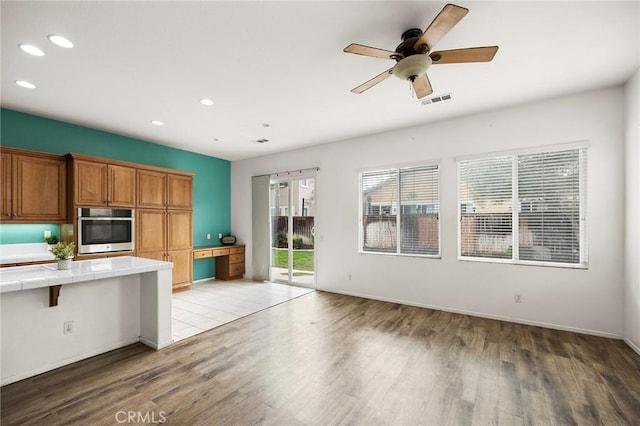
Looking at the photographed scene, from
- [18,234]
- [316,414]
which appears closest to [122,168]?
[18,234]

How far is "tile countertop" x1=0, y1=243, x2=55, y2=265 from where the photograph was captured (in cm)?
355

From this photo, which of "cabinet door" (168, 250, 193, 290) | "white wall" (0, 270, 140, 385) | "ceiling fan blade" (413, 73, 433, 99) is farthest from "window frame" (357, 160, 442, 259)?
"white wall" (0, 270, 140, 385)

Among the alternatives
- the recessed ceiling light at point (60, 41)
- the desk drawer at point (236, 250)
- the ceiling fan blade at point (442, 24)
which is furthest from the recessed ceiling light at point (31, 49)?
the desk drawer at point (236, 250)

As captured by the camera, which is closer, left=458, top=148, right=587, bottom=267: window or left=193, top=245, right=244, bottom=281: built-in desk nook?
left=458, top=148, right=587, bottom=267: window

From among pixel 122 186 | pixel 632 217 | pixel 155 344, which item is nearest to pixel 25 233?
pixel 122 186

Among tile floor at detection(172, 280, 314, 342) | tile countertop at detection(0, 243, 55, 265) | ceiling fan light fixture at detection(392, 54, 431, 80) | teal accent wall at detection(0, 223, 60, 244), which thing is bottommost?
tile floor at detection(172, 280, 314, 342)

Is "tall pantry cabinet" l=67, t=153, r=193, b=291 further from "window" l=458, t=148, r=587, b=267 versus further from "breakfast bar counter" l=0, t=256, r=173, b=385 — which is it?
"window" l=458, t=148, r=587, b=267

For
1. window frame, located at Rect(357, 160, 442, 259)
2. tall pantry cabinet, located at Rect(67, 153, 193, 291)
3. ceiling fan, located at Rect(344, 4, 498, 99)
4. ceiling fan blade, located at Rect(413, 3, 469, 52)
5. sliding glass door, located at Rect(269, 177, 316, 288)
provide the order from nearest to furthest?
1. ceiling fan blade, located at Rect(413, 3, 469, 52)
2. ceiling fan, located at Rect(344, 4, 498, 99)
3. tall pantry cabinet, located at Rect(67, 153, 193, 291)
4. window frame, located at Rect(357, 160, 442, 259)
5. sliding glass door, located at Rect(269, 177, 316, 288)

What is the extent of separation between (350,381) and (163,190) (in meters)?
4.55

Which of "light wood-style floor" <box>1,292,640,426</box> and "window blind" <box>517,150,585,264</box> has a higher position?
"window blind" <box>517,150,585,264</box>

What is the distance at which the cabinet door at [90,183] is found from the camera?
405 centimetres

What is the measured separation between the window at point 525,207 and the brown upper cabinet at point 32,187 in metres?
5.84

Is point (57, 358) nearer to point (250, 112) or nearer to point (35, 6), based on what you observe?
point (35, 6)

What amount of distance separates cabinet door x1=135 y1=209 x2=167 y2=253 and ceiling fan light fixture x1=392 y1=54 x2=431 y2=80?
4.62 m
